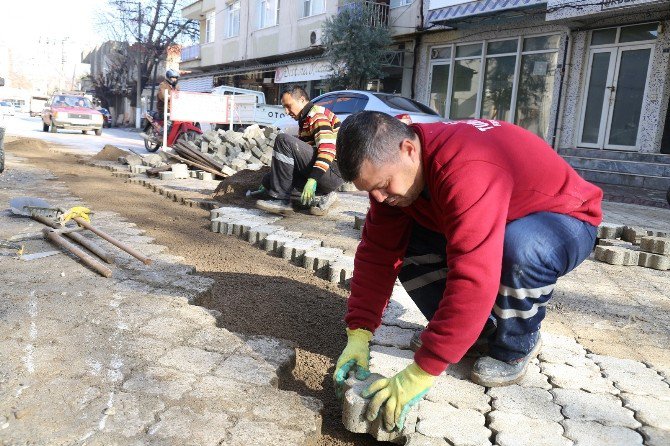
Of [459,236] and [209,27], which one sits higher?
[209,27]

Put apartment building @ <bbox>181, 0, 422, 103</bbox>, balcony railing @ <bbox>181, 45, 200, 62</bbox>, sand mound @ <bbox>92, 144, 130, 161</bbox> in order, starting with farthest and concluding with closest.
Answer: balcony railing @ <bbox>181, 45, 200, 62</bbox>
apartment building @ <bbox>181, 0, 422, 103</bbox>
sand mound @ <bbox>92, 144, 130, 161</bbox>

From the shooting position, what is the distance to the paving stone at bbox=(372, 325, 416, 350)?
2.40 metres

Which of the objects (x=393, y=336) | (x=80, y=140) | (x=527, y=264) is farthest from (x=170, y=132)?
(x=527, y=264)

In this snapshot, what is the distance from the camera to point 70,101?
2069 cm

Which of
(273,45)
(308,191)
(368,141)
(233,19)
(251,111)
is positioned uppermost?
(233,19)

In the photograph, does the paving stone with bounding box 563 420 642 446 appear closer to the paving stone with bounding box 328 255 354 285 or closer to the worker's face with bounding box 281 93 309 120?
the paving stone with bounding box 328 255 354 285

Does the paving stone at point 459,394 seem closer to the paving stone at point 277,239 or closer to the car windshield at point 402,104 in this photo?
the paving stone at point 277,239

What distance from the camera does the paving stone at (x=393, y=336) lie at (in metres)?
2.40

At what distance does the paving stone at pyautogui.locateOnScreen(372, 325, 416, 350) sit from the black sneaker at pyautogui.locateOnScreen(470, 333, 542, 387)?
368 millimetres

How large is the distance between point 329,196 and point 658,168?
6.22m

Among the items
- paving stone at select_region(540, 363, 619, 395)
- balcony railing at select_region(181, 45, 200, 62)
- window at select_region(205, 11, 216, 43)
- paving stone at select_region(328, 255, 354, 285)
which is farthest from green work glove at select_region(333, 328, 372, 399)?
balcony railing at select_region(181, 45, 200, 62)

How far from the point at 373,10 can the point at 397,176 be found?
14818 mm

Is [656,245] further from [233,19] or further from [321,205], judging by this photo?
[233,19]

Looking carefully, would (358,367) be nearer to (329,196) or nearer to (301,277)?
(301,277)
